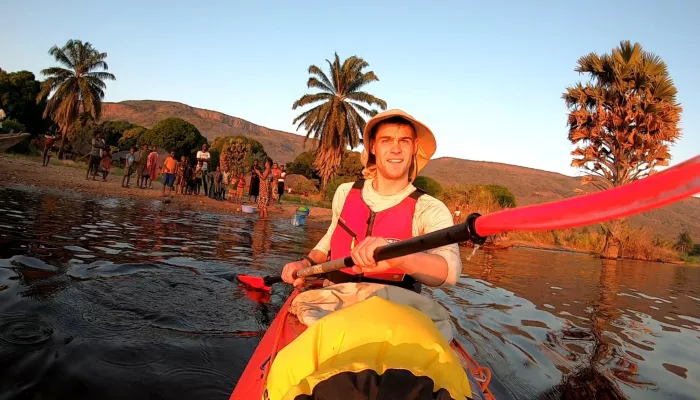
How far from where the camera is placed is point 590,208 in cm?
109

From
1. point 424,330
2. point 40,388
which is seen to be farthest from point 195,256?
point 424,330

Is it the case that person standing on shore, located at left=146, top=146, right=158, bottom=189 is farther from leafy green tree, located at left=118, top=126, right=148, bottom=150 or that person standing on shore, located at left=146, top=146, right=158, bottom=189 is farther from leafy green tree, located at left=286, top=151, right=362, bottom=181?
leafy green tree, located at left=118, top=126, right=148, bottom=150

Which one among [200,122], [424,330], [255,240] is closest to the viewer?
[424,330]

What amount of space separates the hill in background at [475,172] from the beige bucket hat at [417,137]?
1955 cm

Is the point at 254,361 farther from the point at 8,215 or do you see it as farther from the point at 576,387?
the point at 8,215

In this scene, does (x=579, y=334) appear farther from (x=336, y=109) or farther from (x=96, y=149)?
(x=336, y=109)

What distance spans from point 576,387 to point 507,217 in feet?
9.50

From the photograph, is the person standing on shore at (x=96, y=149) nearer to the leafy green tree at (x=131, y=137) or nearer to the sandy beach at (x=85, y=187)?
the sandy beach at (x=85, y=187)

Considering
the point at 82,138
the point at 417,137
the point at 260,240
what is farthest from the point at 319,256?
the point at 82,138

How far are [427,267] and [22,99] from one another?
1614 inches

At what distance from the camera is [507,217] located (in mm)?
1352

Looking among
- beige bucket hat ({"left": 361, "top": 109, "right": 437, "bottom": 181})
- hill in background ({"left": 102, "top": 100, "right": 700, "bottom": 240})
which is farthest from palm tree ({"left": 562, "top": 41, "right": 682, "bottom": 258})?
beige bucket hat ({"left": 361, "top": 109, "right": 437, "bottom": 181})

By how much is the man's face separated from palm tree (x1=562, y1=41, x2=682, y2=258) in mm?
16323

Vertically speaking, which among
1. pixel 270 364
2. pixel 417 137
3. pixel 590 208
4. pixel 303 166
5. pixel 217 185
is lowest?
pixel 270 364
